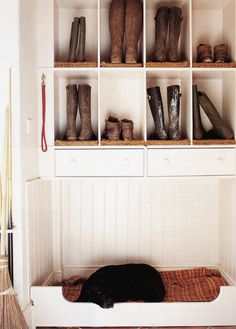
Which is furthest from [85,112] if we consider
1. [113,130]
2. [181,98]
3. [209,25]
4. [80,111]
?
[209,25]

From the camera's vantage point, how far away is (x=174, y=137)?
1.90 meters

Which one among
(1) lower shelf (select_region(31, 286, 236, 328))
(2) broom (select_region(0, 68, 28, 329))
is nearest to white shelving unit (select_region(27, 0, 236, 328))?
(1) lower shelf (select_region(31, 286, 236, 328))

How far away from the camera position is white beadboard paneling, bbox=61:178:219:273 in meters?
2.20

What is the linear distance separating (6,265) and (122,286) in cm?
69

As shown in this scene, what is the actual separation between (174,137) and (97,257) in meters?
0.96

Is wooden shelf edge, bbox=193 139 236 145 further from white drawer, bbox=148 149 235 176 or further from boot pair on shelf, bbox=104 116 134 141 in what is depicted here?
boot pair on shelf, bbox=104 116 134 141

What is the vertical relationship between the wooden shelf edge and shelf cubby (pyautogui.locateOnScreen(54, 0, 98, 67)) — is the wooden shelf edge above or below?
below

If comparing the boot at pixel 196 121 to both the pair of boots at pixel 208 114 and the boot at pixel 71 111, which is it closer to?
the pair of boots at pixel 208 114

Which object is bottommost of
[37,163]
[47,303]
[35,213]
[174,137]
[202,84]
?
[47,303]

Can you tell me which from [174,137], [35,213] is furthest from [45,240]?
[174,137]

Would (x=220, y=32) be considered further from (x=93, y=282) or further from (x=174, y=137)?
(x=93, y=282)

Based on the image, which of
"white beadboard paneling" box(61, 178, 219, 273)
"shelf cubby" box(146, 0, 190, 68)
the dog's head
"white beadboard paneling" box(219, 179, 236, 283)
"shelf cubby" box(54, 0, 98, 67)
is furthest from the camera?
"white beadboard paneling" box(61, 178, 219, 273)

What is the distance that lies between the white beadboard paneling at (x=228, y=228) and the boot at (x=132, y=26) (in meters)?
0.94

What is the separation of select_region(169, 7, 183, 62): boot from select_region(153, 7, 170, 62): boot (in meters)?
0.03
